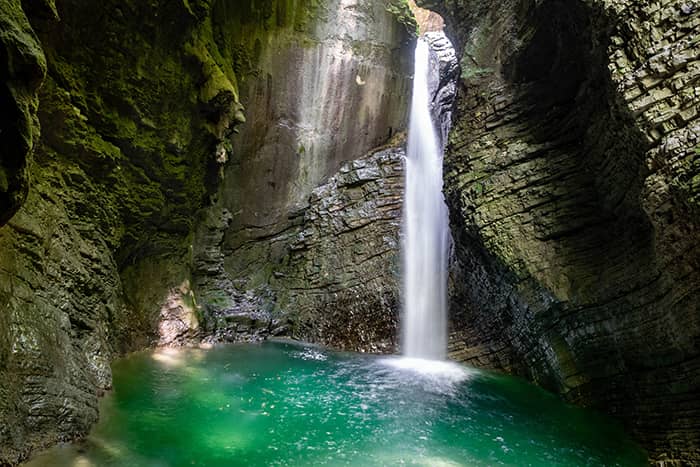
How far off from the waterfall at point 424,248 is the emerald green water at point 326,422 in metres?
2.64

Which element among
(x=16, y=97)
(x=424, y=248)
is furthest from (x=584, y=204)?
(x=16, y=97)

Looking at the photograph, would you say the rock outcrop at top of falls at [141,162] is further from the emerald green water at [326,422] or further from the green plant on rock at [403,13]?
the emerald green water at [326,422]

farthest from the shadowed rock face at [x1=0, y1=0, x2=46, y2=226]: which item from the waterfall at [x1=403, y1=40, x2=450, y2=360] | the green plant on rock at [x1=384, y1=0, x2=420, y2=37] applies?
the green plant on rock at [x1=384, y1=0, x2=420, y2=37]

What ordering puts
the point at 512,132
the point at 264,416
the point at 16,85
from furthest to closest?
the point at 512,132 → the point at 264,416 → the point at 16,85

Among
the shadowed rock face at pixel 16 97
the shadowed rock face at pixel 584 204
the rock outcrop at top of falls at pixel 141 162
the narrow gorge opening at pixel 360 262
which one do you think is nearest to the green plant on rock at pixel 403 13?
the rock outcrop at top of falls at pixel 141 162

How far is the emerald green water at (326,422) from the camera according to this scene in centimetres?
474

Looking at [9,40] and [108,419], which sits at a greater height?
[9,40]

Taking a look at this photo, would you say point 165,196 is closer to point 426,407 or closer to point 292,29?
point 426,407

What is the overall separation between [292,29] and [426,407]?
43.8ft

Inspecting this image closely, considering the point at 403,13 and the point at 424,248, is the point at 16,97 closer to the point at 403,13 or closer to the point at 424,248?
the point at 424,248

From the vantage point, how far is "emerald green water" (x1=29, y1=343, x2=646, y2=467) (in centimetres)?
474

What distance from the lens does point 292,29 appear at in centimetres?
1520

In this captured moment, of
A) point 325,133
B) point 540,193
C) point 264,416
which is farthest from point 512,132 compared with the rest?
point 325,133

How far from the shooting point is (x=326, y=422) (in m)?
Result: 5.93
